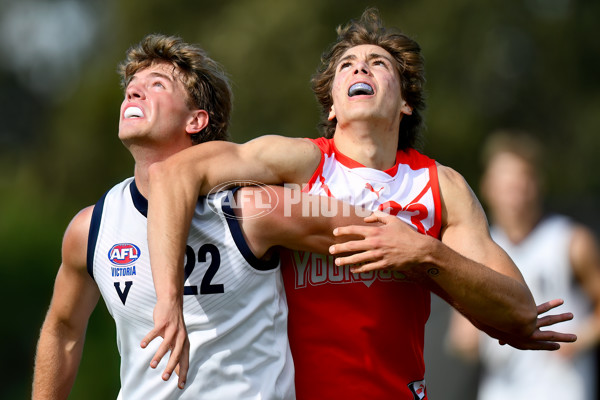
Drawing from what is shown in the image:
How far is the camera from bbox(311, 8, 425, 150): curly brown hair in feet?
16.1

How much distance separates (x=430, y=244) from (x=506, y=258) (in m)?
0.58

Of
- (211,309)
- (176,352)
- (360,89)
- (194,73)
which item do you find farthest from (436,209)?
(176,352)

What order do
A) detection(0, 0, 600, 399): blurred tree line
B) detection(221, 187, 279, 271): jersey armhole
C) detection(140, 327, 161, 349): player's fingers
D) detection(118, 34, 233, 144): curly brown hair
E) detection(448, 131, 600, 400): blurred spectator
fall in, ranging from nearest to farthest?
detection(140, 327, 161, 349): player's fingers < detection(221, 187, 279, 271): jersey armhole < detection(118, 34, 233, 144): curly brown hair < detection(448, 131, 600, 400): blurred spectator < detection(0, 0, 600, 399): blurred tree line

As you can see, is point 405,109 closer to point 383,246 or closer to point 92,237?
point 383,246

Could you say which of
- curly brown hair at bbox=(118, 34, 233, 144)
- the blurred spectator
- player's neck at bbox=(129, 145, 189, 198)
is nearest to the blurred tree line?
the blurred spectator

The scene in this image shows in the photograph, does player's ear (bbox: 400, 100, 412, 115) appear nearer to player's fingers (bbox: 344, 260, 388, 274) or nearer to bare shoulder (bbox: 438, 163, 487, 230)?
bare shoulder (bbox: 438, 163, 487, 230)

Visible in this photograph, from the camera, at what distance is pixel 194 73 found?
15.4 ft

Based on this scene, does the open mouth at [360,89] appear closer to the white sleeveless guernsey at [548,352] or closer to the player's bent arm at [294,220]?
the player's bent arm at [294,220]

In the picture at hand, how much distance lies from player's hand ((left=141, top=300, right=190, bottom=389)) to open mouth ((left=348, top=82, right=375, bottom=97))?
1.49 metres

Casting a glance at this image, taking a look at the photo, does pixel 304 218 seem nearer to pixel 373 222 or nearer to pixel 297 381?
pixel 373 222

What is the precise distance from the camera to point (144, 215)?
4164mm

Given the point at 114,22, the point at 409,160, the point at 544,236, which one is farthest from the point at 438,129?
the point at 409,160

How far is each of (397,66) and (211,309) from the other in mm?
1717

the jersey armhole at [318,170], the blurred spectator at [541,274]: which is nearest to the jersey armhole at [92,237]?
the jersey armhole at [318,170]
